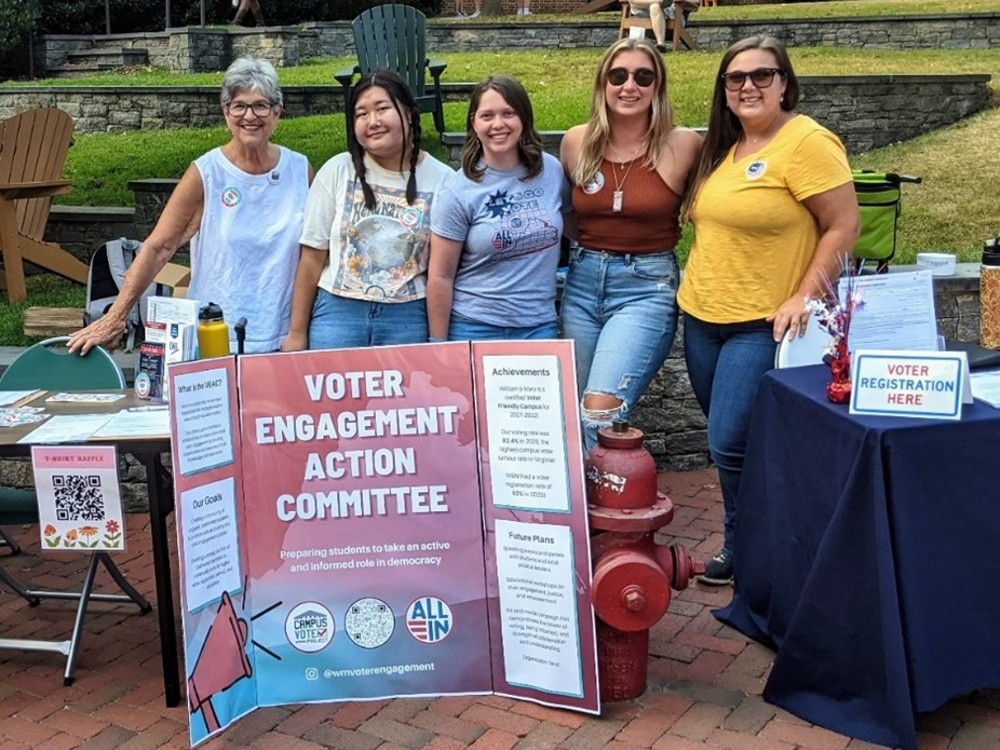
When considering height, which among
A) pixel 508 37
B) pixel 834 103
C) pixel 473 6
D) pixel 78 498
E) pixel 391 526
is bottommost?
pixel 391 526

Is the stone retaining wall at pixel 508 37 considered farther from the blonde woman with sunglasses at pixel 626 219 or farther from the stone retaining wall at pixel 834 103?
the blonde woman with sunglasses at pixel 626 219

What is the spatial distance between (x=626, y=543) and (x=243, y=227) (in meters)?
1.64

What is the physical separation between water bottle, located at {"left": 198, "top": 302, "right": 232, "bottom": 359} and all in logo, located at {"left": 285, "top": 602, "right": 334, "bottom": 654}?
0.79 m

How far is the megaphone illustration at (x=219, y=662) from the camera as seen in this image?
122 inches

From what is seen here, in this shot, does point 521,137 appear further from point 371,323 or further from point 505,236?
point 371,323

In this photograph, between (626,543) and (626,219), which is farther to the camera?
(626,219)

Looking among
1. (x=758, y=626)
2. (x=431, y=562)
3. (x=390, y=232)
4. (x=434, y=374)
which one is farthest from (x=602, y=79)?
(x=758, y=626)

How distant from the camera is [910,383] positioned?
3.03 metres

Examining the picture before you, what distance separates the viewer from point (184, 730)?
3.26m

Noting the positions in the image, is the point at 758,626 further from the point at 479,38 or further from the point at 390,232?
the point at 479,38

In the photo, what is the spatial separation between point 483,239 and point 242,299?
867 millimetres

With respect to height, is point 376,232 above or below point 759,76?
below

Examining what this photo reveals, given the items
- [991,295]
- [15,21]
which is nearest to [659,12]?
[15,21]

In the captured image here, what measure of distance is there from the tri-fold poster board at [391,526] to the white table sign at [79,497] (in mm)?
320
